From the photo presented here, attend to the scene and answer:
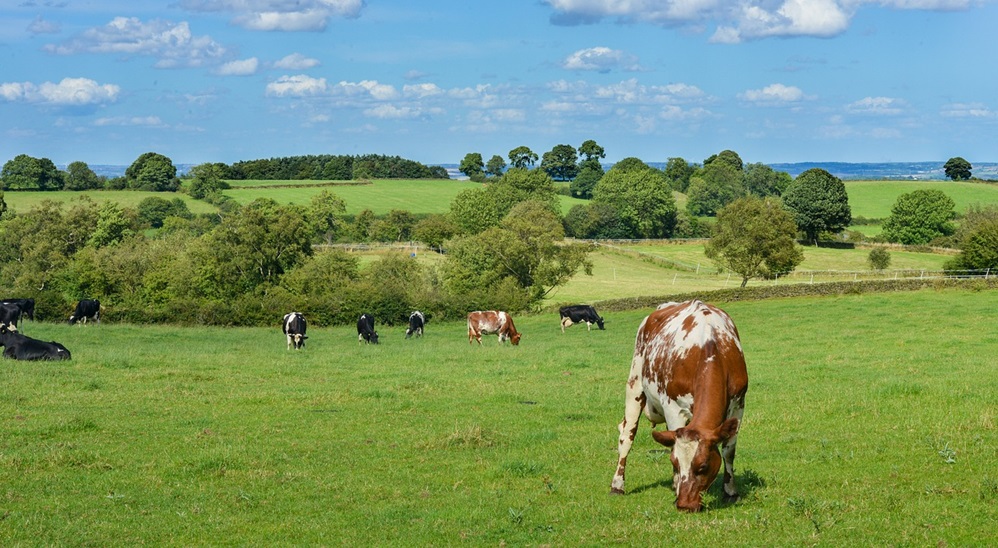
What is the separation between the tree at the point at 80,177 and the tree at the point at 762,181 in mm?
116926

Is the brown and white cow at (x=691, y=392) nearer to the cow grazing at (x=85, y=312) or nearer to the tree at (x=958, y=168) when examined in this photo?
the cow grazing at (x=85, y=312)

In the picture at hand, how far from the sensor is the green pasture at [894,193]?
138450 millimetres

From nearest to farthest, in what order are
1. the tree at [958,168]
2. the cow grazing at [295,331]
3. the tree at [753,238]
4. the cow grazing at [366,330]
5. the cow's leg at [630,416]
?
the cow's leg at [630,416]
the cow grazing at [295,331]
the cow grazing at [366,330]
the tree at [753,238]
the tree at [958,168]

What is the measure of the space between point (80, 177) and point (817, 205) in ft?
371

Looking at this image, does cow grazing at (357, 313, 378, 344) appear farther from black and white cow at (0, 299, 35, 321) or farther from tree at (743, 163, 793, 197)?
tree at (743, 163, 793, 197)

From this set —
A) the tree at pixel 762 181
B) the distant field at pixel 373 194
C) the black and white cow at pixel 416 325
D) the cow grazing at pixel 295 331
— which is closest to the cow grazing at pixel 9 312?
the cow grazing at pixel 295 331

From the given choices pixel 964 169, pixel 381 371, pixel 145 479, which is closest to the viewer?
pixel 145 479

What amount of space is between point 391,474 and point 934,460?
746 centimetres

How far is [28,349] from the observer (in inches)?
1080

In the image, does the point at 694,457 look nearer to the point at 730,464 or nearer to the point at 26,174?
the point at 730,464

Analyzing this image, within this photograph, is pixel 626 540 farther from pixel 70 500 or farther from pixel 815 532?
pixel 70 500

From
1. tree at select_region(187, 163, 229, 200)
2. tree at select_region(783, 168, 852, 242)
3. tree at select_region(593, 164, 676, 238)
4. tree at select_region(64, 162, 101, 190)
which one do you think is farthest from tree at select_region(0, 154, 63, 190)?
tree at select_region(783, 168, 852, 242)

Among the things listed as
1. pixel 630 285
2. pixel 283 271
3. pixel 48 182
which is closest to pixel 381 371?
pixel 283 271

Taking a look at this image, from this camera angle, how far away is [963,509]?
10.2 meters
